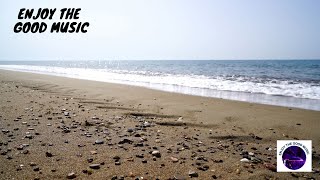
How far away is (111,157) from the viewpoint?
4.70 m

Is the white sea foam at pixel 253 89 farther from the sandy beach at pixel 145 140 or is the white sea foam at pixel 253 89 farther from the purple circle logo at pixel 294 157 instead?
the purple circle logo at pixel 294 157

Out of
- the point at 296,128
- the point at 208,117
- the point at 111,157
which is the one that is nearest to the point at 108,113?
the point at 208,117

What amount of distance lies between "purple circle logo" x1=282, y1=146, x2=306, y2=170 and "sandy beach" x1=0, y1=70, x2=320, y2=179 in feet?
0.66

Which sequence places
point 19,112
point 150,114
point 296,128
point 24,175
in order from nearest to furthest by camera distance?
point 24,175
point 296,128
point 19,112
point 150,114

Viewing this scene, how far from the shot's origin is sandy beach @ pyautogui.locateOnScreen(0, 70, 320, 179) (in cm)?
419

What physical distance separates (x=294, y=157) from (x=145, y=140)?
9.56ft

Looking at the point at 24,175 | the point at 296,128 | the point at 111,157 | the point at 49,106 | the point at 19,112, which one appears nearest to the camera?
the point at 24,175

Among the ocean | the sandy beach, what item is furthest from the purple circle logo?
the ocean

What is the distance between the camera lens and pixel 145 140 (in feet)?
18.8

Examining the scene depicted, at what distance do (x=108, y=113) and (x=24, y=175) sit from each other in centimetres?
465

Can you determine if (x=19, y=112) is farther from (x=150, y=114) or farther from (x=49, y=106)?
(x=150, y=114)

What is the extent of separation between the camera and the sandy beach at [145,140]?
419 cm

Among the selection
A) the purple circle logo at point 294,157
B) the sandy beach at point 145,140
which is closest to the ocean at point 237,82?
the sandy beach at point 145,140

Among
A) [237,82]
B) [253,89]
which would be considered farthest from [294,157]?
[237,82]
